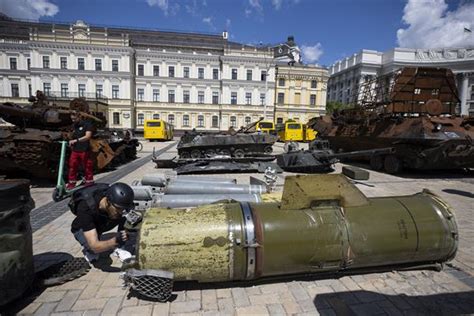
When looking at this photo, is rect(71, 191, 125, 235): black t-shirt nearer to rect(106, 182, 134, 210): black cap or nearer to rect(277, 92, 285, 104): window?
rect(106, 182, 134, 210): black cap

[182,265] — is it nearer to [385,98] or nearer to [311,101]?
[385,98]

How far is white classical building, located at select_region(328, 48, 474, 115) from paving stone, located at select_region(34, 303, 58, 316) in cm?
5034

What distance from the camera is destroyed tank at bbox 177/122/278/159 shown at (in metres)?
13.0

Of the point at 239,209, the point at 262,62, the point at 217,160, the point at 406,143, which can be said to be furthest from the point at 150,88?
the point at 239,209

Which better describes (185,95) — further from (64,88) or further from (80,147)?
(80,147)

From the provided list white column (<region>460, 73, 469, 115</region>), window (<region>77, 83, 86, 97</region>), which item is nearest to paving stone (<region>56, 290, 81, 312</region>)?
window (<region>77, 83, 86, 97</region>)

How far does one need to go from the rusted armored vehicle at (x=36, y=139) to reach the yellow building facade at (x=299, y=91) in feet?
136

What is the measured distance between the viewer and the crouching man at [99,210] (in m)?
2.89

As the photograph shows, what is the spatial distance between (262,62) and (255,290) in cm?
4588

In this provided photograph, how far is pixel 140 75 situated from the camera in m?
44.8

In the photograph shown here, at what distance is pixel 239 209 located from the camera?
3.04 m

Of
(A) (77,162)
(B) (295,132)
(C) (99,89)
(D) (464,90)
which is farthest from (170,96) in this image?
(D) (464,90)

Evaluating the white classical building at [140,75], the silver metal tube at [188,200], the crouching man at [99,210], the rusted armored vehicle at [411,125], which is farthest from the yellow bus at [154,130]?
the crouching man at [99,210]

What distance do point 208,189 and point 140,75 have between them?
44560mm
